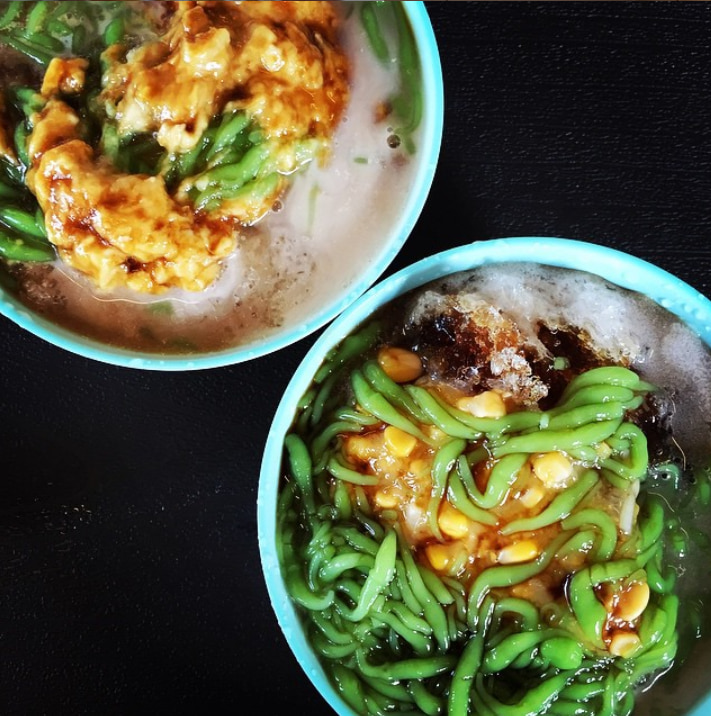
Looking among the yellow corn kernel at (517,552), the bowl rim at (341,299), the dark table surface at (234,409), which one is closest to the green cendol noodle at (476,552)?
the yellow corn kernel at (517,552)

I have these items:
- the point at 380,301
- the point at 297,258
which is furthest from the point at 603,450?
the point at 297,258

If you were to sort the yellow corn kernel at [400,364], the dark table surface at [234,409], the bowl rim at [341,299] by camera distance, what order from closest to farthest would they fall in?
the bowl rim at [341,299]
the yellow corn kernel at [400,364]
the dark table surface at [234,409]

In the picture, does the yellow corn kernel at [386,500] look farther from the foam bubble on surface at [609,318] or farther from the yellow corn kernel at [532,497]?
the foam bubble on surface at [609,318]

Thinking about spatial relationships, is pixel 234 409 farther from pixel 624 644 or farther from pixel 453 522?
pixel 624 644

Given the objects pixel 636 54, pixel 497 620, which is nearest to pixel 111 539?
pixel 497 620

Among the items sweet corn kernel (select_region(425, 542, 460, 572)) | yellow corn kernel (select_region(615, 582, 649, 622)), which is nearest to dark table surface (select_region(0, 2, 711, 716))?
sweet corn kernel (select_region(425, 542, 460, 572))

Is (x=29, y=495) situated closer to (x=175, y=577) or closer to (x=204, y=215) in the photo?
(x=175, y=577)
